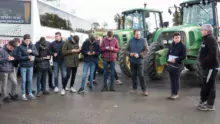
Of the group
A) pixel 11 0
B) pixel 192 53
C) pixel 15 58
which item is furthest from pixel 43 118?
pixel 11 0

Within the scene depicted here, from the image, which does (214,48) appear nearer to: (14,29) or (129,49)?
(129,49)

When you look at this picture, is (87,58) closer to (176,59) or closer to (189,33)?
(176,59)

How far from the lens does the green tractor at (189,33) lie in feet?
27.2

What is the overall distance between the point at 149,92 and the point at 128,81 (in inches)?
74.1

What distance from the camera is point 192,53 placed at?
27.4ft

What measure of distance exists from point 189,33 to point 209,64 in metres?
3.23

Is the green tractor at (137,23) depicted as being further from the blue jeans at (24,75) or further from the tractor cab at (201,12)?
the blue jeans at (24,75)

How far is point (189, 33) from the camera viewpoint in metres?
8.46

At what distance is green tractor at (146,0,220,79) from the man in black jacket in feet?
6.41

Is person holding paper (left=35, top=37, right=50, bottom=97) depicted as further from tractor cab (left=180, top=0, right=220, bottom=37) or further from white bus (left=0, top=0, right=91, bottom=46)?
tractor cab (left=180, top=0, right=220, bottom=37)

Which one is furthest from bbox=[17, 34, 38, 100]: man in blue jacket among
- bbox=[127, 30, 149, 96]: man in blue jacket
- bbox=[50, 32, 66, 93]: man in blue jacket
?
bbox=[127, 30, 149, 96]: man in blue jacket

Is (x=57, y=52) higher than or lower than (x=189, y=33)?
lower

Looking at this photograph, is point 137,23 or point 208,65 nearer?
point 208,65

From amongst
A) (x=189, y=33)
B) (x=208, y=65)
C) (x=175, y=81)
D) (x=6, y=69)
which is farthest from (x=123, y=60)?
(x=6, y=69)
